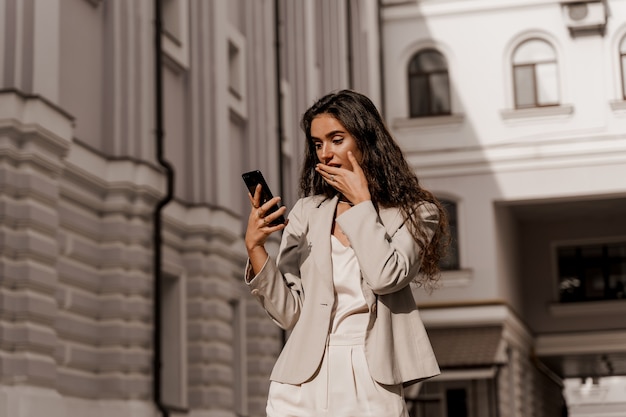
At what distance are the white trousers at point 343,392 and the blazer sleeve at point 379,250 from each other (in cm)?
20

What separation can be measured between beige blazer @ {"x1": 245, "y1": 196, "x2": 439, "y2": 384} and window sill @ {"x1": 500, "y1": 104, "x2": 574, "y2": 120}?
2573 centimetres

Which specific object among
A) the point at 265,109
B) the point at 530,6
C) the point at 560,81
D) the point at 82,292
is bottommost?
the point at 82,292

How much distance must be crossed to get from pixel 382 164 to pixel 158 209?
36.3 feet

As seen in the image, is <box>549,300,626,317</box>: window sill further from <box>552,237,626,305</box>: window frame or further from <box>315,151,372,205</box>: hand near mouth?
<box>315,151,372,205</box>: hand near mouth

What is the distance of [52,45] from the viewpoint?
1187 centimetres

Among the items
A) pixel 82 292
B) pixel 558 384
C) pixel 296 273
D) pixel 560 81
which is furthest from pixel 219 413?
pixel 558 384

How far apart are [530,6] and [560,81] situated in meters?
1.95

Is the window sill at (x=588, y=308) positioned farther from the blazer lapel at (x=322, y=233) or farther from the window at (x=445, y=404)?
the blazer lapel at (x=322, y=233)

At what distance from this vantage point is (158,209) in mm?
14656

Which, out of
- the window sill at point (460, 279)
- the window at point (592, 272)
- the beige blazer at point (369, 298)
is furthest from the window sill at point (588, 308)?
the beige blazer at point (369, 298)

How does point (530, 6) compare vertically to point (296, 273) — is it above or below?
above

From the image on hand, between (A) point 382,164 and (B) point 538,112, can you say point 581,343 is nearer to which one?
(B) point 538,112

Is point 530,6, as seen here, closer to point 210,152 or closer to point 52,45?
point 210,152

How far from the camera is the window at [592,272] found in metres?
33.8
